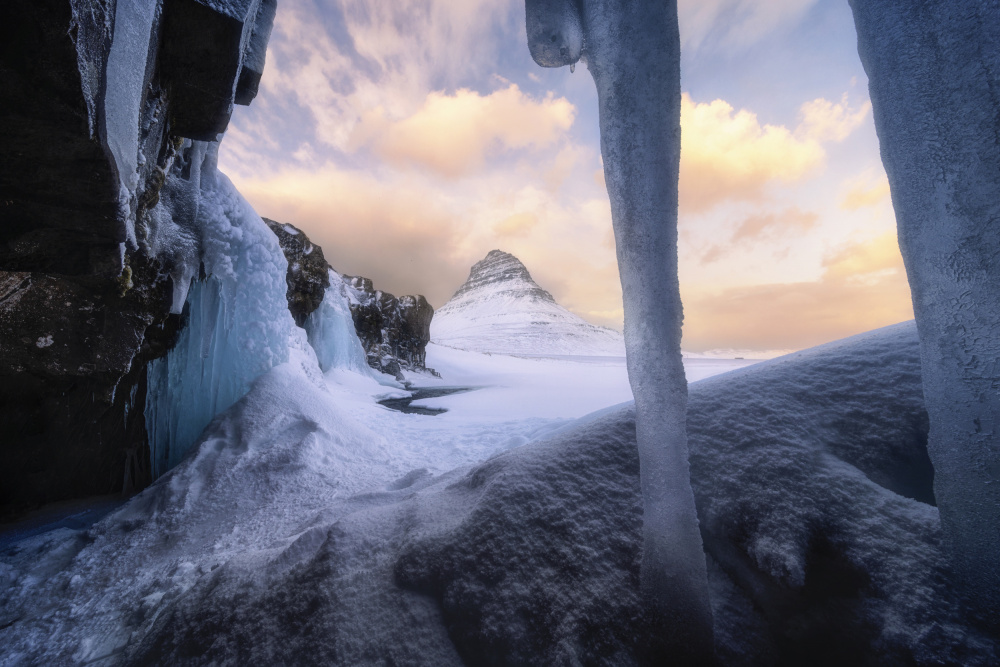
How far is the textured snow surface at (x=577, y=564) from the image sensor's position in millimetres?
1221

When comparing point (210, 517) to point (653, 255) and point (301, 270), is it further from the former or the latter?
point (301, 270)

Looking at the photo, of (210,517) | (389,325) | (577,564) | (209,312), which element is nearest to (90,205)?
(210,517)

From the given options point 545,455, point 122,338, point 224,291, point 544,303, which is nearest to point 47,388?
point 122,338

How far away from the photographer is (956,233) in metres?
1.10

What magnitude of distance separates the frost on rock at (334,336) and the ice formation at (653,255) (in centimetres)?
1170

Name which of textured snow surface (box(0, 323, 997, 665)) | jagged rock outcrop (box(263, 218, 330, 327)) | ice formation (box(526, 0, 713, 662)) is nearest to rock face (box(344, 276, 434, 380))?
jagged rock outcrop (box(263, 218, 330, 327))

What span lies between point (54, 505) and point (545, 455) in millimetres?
4740

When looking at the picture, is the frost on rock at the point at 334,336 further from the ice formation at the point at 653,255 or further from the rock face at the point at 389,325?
the ice formation at the point at 653,255

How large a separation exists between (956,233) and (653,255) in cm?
85

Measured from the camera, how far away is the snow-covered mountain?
189ft

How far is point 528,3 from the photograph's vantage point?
1.91 m

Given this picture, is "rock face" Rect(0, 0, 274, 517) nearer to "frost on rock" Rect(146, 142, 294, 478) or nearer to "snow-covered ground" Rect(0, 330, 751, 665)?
"frost on rock" Rect(146, 142, 294, 478)

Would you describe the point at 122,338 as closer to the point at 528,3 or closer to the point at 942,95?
the point at 528,3

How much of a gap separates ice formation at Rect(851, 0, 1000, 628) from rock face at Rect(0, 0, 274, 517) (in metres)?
2.83
